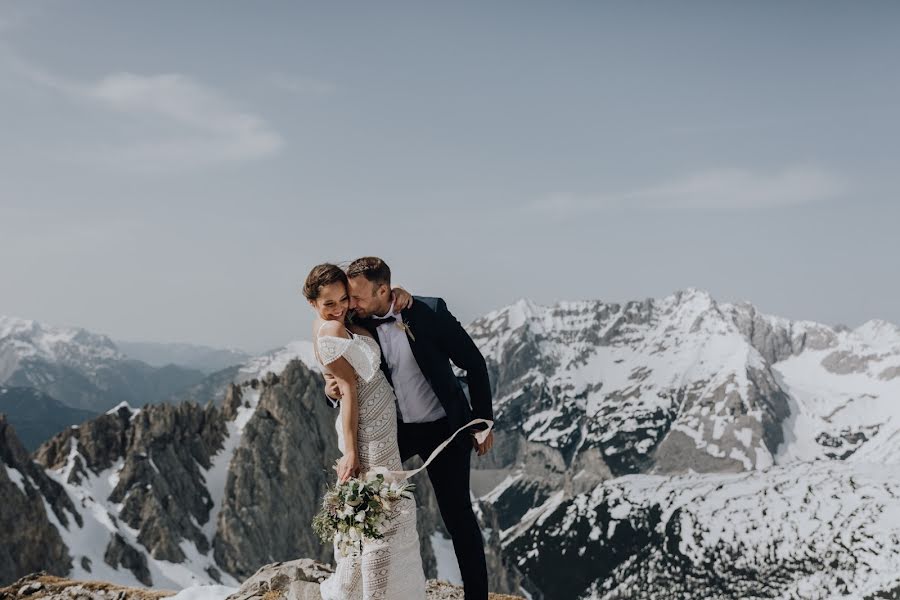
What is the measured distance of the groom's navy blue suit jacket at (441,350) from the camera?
9.20 metres

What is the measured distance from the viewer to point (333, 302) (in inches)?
348

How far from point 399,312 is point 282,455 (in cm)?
12794

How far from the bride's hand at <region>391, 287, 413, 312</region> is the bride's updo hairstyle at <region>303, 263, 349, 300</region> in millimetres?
690

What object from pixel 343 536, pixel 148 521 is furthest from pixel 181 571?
pixel 343 536

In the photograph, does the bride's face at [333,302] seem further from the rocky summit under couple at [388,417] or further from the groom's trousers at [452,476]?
the groom's trousers at [452,476]

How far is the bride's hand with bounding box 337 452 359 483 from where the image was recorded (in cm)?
930

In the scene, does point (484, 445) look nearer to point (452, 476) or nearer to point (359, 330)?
point (452, 476)

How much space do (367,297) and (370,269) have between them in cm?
38

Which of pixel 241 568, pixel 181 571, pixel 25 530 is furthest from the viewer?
pixel 241 568

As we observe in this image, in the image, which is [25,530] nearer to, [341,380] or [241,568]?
[241,568]

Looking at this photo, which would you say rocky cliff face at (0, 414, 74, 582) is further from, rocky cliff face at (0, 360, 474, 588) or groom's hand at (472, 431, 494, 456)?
groom's hand at (472, 431, 494, 456)

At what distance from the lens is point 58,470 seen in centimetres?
11362

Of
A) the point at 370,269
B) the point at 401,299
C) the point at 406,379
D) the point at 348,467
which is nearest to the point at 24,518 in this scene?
the point at 348,467

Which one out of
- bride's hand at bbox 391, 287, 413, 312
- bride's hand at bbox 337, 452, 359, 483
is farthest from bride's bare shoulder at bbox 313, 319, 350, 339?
bride's hand at bbox 337, 452, 359, 483
